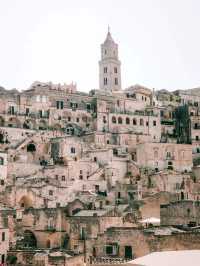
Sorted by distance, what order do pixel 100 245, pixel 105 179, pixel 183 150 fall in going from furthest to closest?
pixel 183 150
pixel 105 179
pixel 100 245

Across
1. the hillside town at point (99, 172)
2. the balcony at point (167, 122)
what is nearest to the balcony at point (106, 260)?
the hillside town at point (99, 172)

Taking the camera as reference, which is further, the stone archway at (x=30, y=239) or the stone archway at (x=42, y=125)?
the stone archway at (x=42, y=125)

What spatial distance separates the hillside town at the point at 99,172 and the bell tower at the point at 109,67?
205 millimetres

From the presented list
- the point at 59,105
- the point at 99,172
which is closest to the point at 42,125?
the point at 59,105

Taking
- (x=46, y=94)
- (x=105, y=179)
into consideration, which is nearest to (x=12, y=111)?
(x=46, y=94)

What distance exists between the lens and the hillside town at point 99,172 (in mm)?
46531

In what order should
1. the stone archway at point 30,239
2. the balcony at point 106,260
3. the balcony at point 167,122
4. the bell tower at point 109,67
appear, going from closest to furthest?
the balcony at point 106,260
the stone archway at point 30,239
the balcony at point 167,122
the bell tower at point 109,67

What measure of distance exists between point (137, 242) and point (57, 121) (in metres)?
46.8

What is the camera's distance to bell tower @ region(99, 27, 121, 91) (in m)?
118

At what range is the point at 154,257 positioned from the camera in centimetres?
2341

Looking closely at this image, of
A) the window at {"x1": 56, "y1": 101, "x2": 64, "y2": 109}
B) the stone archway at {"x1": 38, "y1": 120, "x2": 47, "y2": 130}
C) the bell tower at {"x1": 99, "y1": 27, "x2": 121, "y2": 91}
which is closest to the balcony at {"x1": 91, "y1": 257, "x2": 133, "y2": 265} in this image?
the stone archway at {"x1": 38, "y1": 120, "x2": 47, "y2": 130}

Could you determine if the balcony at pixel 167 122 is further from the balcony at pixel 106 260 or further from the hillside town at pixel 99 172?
the balcony at pixel 106 260

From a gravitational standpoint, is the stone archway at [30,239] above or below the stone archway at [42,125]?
below

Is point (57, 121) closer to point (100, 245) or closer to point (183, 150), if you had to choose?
point (183, 150)
